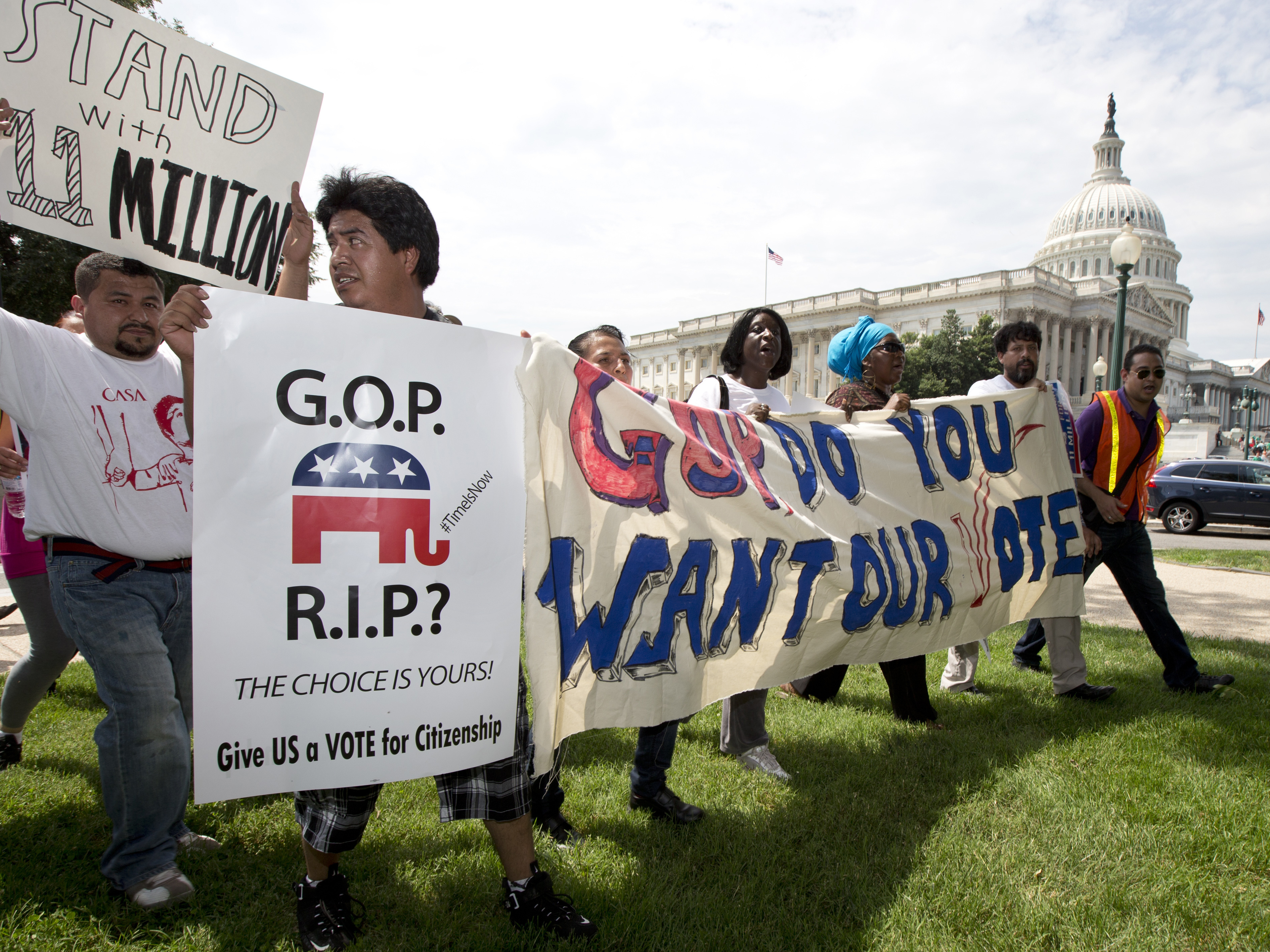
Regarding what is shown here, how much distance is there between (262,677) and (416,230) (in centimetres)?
137

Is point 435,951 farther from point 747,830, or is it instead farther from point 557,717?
point 747,830

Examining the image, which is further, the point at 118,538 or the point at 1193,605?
the point at 1193,605

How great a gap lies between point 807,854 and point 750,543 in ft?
3.73

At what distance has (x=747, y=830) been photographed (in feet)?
10.1

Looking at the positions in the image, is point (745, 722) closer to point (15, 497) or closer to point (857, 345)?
point (857, 345)

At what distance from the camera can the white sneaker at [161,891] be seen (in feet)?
8.25

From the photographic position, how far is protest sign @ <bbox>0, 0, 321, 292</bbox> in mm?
2611

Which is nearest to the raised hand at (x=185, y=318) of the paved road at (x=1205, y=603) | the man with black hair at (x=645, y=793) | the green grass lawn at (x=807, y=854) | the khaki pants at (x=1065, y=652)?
the man with black hair at (x=645, y=793)

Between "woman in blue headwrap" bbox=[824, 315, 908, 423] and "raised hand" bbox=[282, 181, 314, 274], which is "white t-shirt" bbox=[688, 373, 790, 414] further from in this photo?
"raised hand" bbox=[282, 181, 314, 274]

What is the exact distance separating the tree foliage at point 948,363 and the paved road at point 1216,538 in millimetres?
44279

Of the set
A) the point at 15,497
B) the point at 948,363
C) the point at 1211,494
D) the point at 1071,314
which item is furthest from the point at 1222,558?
the point at 1071,314

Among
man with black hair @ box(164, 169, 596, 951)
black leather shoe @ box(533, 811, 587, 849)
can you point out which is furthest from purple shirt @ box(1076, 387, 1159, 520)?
man with black hair @ box(164, 169, 596, 951)

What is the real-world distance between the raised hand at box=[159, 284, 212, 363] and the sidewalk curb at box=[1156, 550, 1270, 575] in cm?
1241

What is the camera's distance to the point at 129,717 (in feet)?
8.48
